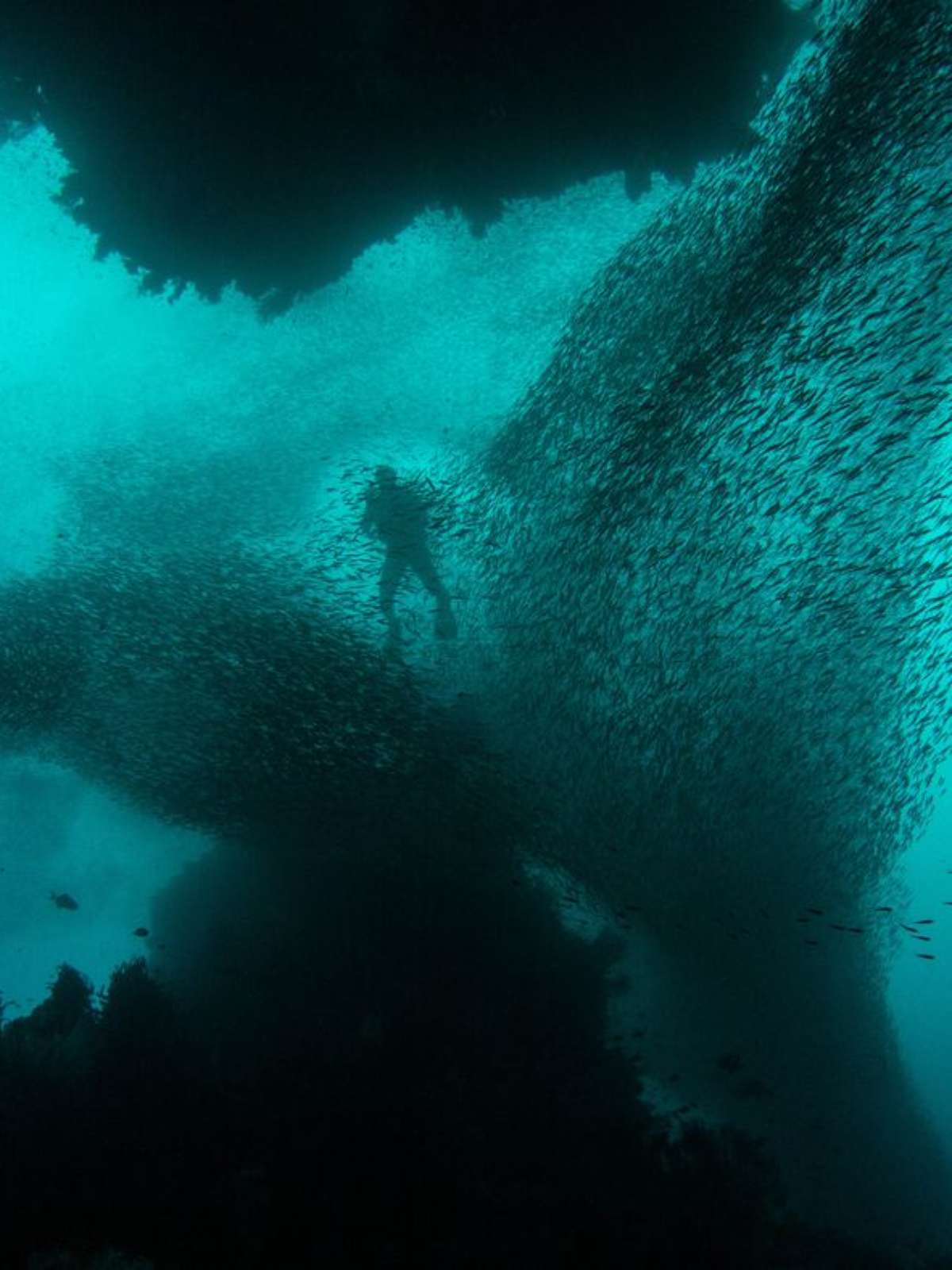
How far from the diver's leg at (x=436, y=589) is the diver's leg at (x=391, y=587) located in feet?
0.74

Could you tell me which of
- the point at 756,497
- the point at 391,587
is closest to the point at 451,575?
the point at 391,587

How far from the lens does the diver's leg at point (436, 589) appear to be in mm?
9812

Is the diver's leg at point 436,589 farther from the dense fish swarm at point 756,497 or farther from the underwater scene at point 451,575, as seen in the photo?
the dense fish swarm at point 756,497

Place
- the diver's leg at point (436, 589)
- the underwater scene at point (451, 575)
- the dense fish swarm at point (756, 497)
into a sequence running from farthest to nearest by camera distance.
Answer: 1. the diver's leg at point (436, 589)
2. the dense fish swarm at point (756, 497)
3. the underwater scene at point (451, 575)

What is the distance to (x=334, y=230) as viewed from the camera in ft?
23.1

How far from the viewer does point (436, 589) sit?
10.1m

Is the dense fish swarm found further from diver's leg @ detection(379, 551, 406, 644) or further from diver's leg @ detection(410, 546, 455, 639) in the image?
diver's leg @ detection(379, 551, 406, 644)

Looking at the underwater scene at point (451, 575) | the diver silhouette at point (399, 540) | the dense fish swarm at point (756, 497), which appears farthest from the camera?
the diver silhouette at point (399, 540)

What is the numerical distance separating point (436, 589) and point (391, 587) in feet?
2.27

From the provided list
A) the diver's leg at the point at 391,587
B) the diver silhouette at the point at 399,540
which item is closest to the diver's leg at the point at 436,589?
the diver silhouette at the point at 399,540

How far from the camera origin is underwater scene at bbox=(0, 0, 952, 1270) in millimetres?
6059

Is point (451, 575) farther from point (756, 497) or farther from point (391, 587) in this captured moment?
point (756, 497)

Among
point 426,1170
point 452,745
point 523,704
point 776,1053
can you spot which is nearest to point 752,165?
point 523,704

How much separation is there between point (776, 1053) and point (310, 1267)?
17.7m
